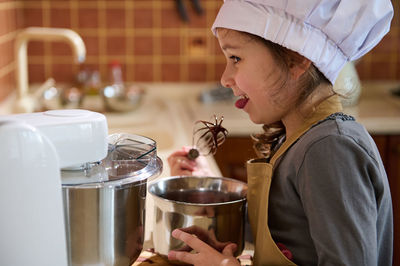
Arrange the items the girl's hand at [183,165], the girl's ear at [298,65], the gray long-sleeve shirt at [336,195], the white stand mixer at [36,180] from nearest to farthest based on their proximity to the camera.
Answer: the white stand mixer at [36,180] → the gray long-sleeve shirt at [336,195] → the girl's ear at [298,65] → the girl's hand at [183,165]

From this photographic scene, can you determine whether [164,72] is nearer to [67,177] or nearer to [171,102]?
[171,102]

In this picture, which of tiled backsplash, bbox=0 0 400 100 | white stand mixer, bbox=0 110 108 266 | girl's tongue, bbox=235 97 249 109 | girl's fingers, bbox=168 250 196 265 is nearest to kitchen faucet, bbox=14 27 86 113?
tiled backsplash, bbox=0 0 400 100

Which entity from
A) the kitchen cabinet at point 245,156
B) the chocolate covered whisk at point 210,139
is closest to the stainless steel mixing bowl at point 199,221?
the chocolate covered whisk at point 210,139

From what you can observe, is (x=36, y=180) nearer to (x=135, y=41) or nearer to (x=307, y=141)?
(x=307, y=141)

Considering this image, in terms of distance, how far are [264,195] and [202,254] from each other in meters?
0.15

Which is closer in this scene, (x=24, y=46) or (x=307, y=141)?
(x=307, y=141)

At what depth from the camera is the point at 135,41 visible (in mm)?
2750

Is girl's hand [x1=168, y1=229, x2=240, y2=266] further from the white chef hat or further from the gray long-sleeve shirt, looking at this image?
the white chef hat

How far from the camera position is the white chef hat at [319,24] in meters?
0.94

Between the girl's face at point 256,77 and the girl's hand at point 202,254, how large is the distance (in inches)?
9.7

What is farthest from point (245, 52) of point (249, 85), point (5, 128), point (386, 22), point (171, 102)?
point (171, 102)

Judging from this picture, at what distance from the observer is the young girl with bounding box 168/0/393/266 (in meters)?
0.89

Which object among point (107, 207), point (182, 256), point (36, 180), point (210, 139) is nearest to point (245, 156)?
point (210, 139)

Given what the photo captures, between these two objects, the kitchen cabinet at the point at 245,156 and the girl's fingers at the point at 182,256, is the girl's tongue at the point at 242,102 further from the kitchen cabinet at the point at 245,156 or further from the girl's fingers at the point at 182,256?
the kitchen cabinet at the point at 245,156
